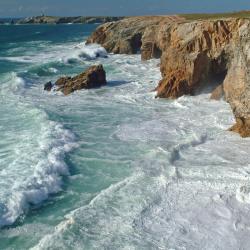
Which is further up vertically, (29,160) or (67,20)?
(29,160)

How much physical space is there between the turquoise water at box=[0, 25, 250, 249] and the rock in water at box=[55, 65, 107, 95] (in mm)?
4744

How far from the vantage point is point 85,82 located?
115 feet

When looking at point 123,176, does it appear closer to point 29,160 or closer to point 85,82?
point 29,160

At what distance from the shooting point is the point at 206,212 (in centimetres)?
1413

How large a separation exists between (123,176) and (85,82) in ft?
62.2

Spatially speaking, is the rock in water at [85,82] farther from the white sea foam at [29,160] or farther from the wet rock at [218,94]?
the wet rock at [218,94]

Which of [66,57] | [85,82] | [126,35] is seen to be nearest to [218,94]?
[85,82]

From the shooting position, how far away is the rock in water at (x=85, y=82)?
1371 inches

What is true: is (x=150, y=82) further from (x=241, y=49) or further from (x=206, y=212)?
(x=206, y=212)

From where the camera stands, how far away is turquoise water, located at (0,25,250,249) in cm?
1298

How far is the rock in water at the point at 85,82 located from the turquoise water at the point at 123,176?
4744mm

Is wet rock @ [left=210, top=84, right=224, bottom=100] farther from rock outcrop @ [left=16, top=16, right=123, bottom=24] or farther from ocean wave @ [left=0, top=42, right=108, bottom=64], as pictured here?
rock outcrop @ [left=16, top=16, right=123, bottom=24]

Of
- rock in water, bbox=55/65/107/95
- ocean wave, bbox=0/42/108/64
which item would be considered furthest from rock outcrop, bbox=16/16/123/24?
rock in water, bbox=55/65/107/95

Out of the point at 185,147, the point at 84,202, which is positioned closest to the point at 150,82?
the point at 185,147
